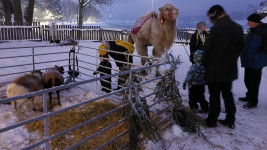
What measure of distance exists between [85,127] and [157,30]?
422 centimetres

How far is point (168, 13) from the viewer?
22.1ft

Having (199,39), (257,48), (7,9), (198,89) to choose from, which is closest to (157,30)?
(199,39)

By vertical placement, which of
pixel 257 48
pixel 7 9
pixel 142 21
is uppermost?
pixel 7 9

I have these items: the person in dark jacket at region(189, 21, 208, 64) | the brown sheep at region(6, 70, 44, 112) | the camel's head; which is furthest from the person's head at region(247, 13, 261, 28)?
the brown sheep at region(6, 70, 44, 112)

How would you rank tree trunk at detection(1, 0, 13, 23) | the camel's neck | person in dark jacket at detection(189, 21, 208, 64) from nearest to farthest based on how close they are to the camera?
person in dark jacket at detection(189, 21, 208, 64) → the camel's neck → tree trunk at detection(1, 0, 13, 23)

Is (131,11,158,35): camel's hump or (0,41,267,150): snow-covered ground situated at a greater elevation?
(131,11,158,35): camel's hump

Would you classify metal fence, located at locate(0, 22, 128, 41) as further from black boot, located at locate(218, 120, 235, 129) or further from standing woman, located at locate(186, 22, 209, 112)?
black boot, located at locate(218, 120, 235, 129)

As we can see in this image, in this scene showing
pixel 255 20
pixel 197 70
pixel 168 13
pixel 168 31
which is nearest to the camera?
pixel 197 70

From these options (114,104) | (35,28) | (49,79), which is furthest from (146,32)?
(35,28)

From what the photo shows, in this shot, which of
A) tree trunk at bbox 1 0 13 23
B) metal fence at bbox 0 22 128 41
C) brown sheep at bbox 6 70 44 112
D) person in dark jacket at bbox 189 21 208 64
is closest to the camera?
brown sheep at bbox 6 70 44 112

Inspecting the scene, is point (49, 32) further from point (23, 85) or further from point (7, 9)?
point (23, 85)

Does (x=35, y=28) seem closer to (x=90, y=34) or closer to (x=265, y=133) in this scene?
(x=90, y=34)

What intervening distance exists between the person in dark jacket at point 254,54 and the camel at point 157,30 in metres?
2.29

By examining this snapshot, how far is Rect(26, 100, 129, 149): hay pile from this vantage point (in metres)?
3.44
